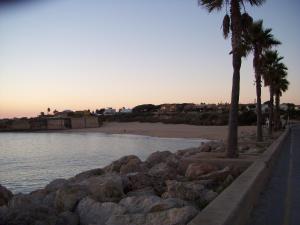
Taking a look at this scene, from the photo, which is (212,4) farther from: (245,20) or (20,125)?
(20,125)

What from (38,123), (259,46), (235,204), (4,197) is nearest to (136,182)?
(4,197)

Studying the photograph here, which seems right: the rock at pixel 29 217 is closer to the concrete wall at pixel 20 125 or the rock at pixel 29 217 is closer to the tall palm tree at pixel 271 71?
the tall palm tree at pixel 271 71

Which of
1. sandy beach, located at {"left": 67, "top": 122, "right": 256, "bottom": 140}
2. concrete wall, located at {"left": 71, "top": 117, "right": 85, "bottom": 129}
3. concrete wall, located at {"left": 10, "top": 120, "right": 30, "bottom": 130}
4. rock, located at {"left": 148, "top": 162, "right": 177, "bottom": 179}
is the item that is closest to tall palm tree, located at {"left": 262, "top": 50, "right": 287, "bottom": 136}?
sandy beach, located at {"left": 67, "top": 122, "right": 256, "bottom": 140}

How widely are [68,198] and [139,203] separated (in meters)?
1.68

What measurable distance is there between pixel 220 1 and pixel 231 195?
950 centimetres

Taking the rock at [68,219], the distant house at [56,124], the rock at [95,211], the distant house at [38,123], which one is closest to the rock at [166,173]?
the rock at [95,211]

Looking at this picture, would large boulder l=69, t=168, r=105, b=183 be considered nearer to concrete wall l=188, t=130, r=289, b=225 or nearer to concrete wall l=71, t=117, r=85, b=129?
concrete wall l=188, t=130, r=289, b=225

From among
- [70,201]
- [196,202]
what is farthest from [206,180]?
[70,201]

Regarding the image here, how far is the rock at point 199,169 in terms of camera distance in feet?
40.8

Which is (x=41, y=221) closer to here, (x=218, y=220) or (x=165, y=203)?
(x=165, y=203)

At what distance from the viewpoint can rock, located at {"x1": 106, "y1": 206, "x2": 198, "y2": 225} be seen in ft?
19.9

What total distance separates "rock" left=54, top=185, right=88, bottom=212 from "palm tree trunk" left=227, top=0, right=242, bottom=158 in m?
6.93

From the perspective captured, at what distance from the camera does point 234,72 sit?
1530 cm

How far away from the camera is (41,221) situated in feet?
21.9
